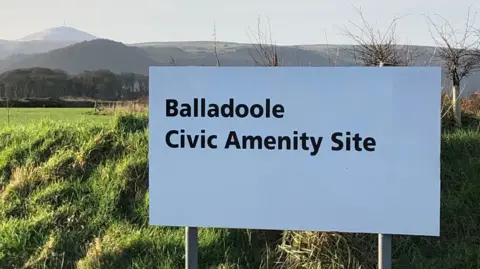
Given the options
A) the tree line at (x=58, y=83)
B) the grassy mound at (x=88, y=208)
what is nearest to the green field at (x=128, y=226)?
the grassy mound at (x=88, y=208)

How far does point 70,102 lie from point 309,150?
69.8 ft

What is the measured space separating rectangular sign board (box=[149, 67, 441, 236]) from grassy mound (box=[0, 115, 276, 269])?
1119 mm

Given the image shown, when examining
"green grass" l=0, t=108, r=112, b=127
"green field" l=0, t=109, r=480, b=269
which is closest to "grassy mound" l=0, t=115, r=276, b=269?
"green field" l=0, t=109, r=480, b=269

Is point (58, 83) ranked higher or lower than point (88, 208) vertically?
higher

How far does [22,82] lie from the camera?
29.0 meters

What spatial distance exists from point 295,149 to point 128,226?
212 cm

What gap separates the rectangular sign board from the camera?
3369 millimetres

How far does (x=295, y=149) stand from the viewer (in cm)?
346

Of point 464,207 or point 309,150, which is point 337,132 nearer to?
point 309,150

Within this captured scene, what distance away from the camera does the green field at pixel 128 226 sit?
449 centimetres

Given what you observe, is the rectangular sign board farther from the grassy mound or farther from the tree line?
the tree line

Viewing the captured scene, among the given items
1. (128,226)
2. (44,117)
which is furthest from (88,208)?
(44,117)

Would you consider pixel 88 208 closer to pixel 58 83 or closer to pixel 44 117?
pixel 44 117

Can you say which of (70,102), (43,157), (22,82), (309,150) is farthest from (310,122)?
(22,82)
